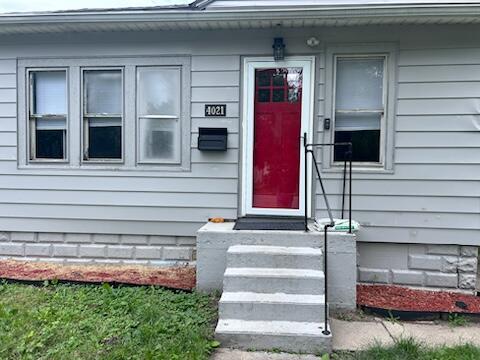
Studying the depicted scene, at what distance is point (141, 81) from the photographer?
494 centimetres

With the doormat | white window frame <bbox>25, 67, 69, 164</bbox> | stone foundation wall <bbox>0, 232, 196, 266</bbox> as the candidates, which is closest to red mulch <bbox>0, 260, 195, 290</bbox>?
stone foundation wall <bbox>0, 232, 196, 266</bbox>

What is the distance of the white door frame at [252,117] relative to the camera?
15.3ft

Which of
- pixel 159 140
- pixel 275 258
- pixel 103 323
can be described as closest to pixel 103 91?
pixel 159 140

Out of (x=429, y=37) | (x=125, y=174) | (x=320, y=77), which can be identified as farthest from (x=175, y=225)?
(x=429, y=37)

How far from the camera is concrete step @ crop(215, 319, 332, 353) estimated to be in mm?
3062

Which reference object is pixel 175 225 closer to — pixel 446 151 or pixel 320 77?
pixel 320 77

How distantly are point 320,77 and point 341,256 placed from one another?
6.80 feet

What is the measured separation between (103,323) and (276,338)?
144 centimetres

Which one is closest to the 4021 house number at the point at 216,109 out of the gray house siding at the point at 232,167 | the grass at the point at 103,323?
the gray house siding at the point at 232,167

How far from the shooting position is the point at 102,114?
16.5 ft

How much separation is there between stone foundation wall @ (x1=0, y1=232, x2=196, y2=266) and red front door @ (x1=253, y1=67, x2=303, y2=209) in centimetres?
113

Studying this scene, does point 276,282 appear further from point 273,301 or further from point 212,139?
point 212,139

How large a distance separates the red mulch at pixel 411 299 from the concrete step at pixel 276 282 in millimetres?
781

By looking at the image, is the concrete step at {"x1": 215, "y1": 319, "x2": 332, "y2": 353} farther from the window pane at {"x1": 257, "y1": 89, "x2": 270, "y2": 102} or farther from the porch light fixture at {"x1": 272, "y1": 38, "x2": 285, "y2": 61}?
the porch light fixture at {"x1": 272, "y1": 38, "x2": 285, "y2": 61}
